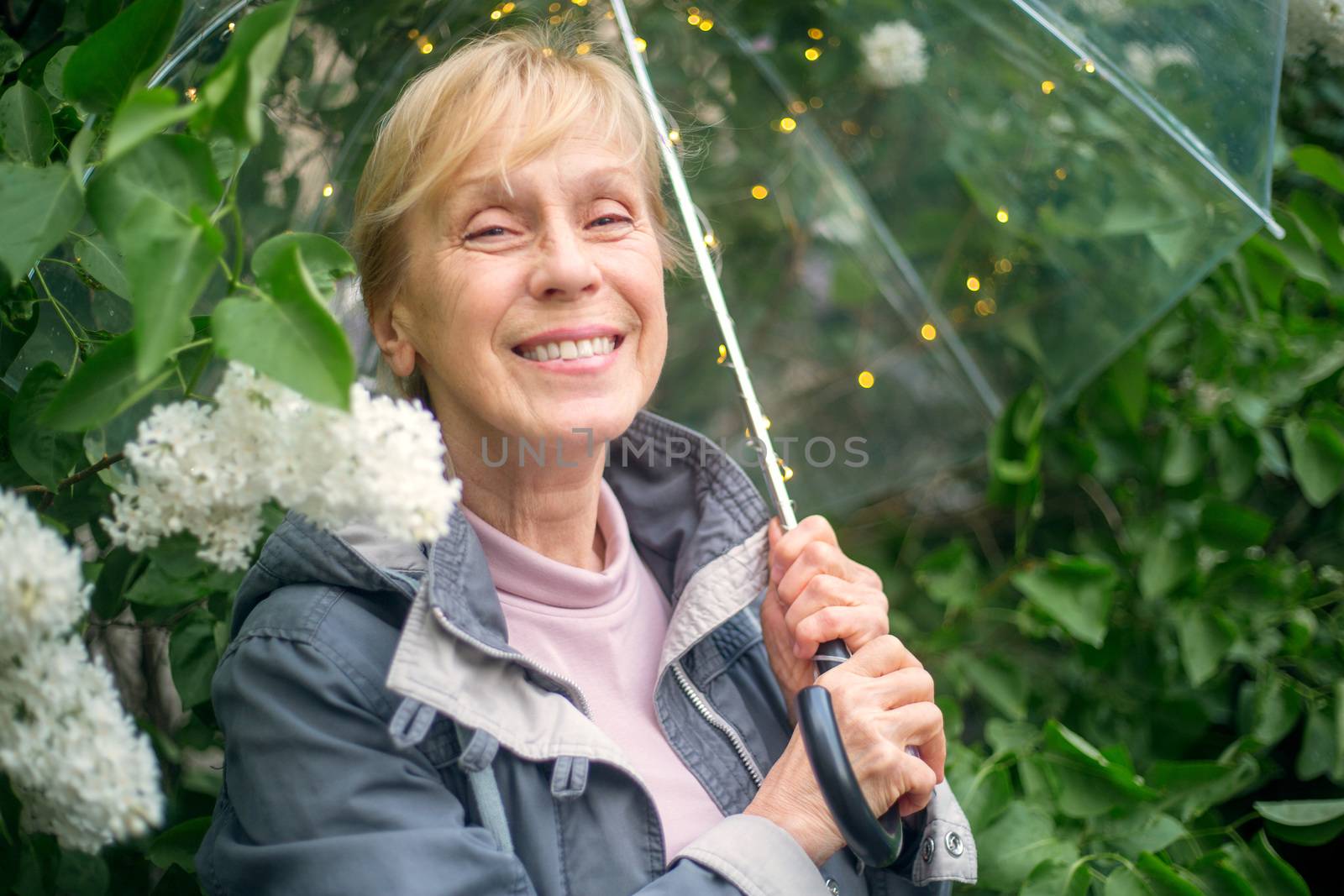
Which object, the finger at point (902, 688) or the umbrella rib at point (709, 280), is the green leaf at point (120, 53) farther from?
the finger at point (902, 688)

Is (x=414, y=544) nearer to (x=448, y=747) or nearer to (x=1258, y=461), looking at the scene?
(x=448, y=747)

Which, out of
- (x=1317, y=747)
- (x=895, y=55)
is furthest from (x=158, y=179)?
(x=1317, y=747)

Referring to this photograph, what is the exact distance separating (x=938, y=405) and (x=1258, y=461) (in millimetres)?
568

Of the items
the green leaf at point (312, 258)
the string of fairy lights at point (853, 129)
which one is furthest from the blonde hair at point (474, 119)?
the string of fairy lights at point (853, 129)

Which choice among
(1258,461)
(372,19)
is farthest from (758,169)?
(1258,461)

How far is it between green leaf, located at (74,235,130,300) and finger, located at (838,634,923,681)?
2.75 ft

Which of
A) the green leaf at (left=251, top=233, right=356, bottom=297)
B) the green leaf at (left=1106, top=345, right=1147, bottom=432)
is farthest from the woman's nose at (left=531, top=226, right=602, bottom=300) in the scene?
the green leaf at (left=1106, top=345, right=1147, bottom=432)

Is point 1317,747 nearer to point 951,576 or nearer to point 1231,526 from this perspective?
point 1231,526

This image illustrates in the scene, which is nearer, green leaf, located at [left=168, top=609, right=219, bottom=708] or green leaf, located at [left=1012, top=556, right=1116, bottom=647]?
green leaf, located at [left=168, top=609, right=219, bottom=708]

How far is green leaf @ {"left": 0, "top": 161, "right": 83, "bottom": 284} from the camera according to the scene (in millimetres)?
877

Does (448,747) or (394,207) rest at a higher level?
(394,207)

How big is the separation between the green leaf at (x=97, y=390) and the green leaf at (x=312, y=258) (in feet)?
0.37

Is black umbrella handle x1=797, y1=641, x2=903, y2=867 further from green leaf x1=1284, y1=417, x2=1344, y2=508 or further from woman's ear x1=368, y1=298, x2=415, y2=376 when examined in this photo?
green leaf x1=1284, y1=417, x2=1344, y2=508

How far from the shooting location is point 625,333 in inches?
52.7
